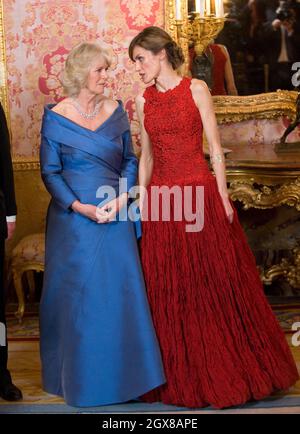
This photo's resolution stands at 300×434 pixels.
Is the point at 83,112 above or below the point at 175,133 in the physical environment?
above

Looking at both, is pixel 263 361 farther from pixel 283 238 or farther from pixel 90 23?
pixel 90 23

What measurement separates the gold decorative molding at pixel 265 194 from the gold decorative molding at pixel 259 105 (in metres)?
0.68

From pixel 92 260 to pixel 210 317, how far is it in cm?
59

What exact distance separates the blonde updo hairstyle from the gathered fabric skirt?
69 centimetres

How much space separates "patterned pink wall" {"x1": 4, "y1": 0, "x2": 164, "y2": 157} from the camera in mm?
5559

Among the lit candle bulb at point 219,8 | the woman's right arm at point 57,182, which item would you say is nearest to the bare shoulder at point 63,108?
the woman's right arm at point 57,182

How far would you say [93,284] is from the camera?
383cm

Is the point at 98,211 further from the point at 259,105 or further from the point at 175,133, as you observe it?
the point at 259,105

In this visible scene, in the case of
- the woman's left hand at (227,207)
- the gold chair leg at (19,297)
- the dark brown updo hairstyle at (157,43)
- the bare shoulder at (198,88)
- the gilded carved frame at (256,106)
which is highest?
the dark brown updo hairstyle at (157,43)

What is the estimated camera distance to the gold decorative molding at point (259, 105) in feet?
18.5

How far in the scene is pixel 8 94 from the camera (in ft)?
18.7

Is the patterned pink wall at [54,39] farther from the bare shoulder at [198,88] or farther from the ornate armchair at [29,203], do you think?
the bare shoulder at [198,88]

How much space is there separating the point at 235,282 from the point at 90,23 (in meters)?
2.42

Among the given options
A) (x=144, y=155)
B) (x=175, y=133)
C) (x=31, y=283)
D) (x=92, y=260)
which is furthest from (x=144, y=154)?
(x=31, y=283)
